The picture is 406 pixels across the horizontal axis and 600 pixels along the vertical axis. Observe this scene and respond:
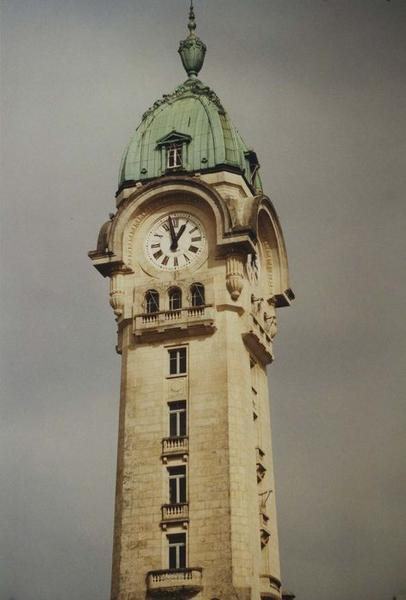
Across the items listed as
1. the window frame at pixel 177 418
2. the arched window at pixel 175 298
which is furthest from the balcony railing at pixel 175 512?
the arched window at pixel 175 298

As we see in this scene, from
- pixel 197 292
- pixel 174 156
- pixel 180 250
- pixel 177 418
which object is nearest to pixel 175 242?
pixel 180 250

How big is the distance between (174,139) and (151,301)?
32.6 feet

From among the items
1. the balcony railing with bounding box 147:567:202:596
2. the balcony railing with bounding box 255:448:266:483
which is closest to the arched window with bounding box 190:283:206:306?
the balcony railing with bounding box 255:448:266:483

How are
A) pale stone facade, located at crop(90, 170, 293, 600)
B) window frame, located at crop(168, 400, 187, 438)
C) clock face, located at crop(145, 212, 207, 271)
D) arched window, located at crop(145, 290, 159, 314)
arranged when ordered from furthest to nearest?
1. clock face, located at crop(145, 212, 207, 271)
2. arched window, located at crop(145, 290, 159, 314)
3. window frame, located at crop(168, 400, 187, 438)
4. pale stone facade, located at crop(90, 170, 293, 600)

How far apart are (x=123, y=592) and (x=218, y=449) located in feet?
25.9

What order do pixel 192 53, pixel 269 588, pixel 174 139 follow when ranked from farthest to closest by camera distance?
pixel 192 53
pixel 174 139
pixel 269 588

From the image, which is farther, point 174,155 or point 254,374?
point 174,155

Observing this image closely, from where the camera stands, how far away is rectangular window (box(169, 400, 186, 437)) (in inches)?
1861

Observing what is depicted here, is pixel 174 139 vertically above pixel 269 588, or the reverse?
pixel 174 139

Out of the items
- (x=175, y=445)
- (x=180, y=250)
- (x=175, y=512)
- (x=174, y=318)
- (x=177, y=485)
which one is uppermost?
(x=180, y=250)

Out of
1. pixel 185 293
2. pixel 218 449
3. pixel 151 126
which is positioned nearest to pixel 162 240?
pixel 185 293

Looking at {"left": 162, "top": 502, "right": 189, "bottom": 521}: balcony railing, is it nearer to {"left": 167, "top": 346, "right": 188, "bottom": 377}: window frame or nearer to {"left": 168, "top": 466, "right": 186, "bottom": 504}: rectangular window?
{"left": 168, "top": 466, "right": 186, "bottom": 504}: rectangular window

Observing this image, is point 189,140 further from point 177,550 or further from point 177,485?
point 177,550

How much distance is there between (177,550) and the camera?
44.5 metres
